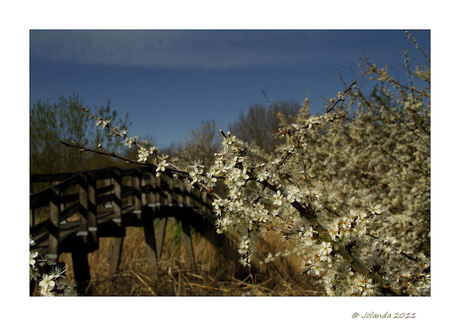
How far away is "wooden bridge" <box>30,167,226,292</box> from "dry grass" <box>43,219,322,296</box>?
0.88 ft

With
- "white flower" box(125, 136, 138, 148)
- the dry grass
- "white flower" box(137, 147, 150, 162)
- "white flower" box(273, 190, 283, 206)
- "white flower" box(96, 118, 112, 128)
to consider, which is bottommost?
the dry grass

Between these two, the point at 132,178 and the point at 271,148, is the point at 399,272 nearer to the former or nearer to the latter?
the point at 271,148

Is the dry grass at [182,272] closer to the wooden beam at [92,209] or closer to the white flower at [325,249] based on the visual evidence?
the wooden beam at [92,209]

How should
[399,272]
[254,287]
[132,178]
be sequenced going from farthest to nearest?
[132,178], [254,287], [399,272]

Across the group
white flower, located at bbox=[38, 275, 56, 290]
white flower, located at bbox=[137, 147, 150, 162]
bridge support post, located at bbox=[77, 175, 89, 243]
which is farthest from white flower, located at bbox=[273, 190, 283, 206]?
bridge support post, located at bbox=[77, 175, 89, 243]

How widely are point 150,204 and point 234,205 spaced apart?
4.66m

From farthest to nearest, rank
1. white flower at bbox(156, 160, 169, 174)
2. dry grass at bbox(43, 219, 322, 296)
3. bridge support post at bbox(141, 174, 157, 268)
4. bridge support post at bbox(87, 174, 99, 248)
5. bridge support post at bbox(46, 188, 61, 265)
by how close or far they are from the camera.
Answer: bridge support post at bbox(141, 174, 157, 268) < bridge support post at bbox(87, 174, 99, 248) < dry grass at bbox(43, 219, 322, 296) < bridge support post at bbox(46, 188, 61, 265) < white flower at bbox(156, 160, 169, 174)

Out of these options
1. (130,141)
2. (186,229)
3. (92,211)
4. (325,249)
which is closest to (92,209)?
(92,211)

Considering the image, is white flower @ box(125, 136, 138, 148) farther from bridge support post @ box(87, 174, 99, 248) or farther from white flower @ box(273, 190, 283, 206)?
bridge support post @ box(87, 174, 99, 248)

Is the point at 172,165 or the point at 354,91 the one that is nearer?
the point at 172,165

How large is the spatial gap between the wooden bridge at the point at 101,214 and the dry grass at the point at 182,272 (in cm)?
27

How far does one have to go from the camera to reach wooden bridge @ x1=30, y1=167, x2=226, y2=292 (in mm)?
3400

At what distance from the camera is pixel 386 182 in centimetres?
491

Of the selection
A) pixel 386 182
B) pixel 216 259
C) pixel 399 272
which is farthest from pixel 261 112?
pixel 399 272
